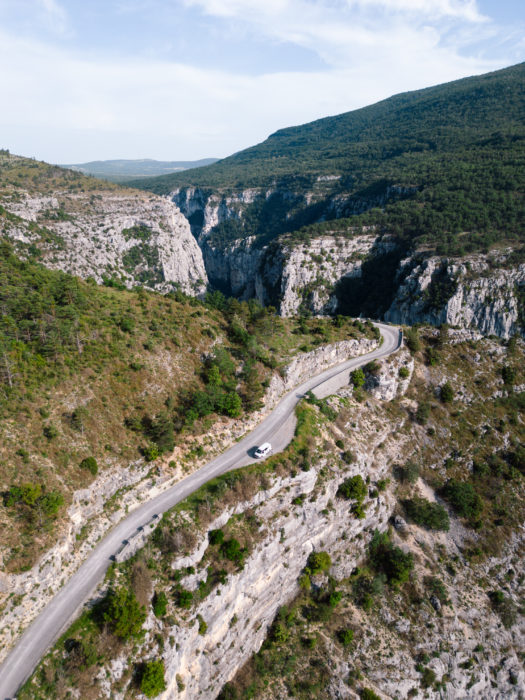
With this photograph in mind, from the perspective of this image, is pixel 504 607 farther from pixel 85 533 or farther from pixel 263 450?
pixel 85 533

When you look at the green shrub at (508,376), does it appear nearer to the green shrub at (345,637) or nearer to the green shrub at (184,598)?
the green shrub at (345,637)

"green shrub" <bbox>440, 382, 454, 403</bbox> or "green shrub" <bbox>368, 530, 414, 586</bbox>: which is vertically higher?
"green shrub" <bbox>440, 382, 454, 403</bbox>

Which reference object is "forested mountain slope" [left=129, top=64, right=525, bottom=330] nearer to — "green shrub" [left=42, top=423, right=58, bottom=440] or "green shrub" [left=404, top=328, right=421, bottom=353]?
"green shrub" [left=404, top=328, right=421, bottom=353]

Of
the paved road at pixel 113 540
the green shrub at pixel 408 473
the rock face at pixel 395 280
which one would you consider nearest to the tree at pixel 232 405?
the paved road at pixel 113 540

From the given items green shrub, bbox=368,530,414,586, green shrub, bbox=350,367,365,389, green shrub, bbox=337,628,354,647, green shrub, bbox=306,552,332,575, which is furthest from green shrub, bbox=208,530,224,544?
green shrub, bbox=350,367,365,389

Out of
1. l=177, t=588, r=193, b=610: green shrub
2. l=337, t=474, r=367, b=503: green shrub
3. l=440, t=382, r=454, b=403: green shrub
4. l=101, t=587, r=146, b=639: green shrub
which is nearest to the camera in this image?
l=101, t=587, r=146, b=639: green shrub

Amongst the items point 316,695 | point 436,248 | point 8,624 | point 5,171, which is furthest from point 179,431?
point 5,171

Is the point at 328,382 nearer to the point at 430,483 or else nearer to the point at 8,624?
the point at 430,483
